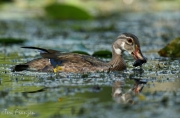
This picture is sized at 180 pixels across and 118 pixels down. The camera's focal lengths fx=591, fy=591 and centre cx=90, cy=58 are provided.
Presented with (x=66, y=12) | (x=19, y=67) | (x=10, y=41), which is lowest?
(x=19, y=67)

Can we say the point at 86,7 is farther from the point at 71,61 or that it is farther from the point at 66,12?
the point at 71,61

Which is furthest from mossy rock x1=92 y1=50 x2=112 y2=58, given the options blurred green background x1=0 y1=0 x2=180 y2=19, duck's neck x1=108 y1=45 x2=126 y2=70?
blurred green background x1=0 y1=0 x2=180 y2=19

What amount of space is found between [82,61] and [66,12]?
1153 cm

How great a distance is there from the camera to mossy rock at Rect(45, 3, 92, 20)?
20853 mm

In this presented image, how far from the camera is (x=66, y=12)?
21.5m

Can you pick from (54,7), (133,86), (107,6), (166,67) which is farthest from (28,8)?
(133,86)

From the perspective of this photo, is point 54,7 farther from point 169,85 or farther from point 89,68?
point 169,85

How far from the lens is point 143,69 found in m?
10.6

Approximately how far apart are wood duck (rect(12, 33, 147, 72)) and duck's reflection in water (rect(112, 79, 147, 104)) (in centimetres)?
114

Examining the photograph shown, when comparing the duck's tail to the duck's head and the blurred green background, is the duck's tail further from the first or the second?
the blurred green background

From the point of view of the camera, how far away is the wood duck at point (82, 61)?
10.1 meters

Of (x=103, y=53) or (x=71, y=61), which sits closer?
(x=71, y=61)

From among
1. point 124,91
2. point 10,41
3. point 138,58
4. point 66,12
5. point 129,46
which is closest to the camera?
point 124,91

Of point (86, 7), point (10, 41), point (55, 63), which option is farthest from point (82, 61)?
point (86, 7)
